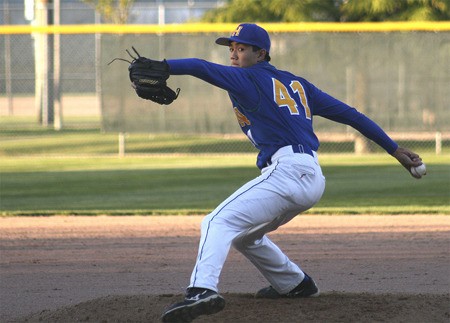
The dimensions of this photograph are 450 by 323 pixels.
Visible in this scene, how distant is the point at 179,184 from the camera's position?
13320mm

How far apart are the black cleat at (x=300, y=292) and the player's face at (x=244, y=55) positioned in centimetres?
138

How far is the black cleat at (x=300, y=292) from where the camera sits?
17.9 ft

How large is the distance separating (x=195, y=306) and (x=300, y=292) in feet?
4.13

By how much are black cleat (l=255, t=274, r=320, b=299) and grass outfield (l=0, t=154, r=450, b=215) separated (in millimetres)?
5046

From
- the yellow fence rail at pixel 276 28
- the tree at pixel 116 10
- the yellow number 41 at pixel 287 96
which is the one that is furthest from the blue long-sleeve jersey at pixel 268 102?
the tree at pixel 116 10

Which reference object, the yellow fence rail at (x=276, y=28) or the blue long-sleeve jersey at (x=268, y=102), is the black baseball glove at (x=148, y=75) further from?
the yellow fence rail at (x=276, y=28)

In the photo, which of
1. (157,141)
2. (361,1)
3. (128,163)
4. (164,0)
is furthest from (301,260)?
(164,0)

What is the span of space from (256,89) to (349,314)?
4.45ft

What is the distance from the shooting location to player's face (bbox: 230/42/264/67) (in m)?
4.94

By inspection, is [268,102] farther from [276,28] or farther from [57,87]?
[57,87]

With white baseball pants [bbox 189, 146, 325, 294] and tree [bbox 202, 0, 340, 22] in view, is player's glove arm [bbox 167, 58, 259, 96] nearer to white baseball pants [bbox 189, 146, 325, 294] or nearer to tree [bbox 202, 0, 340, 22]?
white baseball pants [bbox 189, 146, 325, 294]

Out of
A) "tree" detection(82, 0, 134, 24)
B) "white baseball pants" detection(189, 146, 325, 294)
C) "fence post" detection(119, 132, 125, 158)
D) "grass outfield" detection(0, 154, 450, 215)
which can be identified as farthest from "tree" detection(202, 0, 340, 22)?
"white baseball pants" detection(189, 146, 325, 294)

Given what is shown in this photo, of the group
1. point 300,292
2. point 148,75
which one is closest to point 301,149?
point 148,75

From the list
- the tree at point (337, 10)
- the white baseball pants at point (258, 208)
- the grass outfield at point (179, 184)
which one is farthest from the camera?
the tree at point (337, 10)
